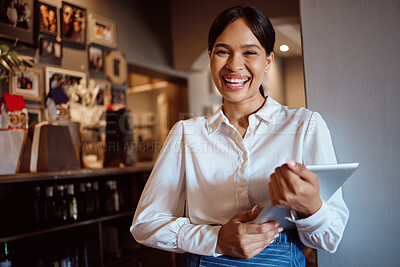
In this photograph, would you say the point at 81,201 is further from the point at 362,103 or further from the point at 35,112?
the point at 362,103

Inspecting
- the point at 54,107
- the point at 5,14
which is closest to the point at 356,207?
the point at 54,107

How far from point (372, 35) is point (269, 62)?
0.98 ft

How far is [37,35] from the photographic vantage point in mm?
2318

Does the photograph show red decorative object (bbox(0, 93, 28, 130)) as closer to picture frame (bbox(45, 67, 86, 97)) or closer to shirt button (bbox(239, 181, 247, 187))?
picture frame (bbox(45, 67, 86, 97))

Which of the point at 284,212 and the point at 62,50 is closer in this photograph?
the point at 284,212

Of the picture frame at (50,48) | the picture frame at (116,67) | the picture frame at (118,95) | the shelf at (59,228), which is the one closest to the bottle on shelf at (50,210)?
the shelf at (59,228)

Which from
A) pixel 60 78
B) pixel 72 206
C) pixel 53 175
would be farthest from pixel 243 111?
pixel 60 78

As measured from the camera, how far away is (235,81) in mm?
948

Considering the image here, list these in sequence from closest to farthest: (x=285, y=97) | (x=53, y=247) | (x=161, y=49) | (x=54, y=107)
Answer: (x=285, y=97) < (x=53, y=247) < (x=54, y=107) < (x=161, y=49)

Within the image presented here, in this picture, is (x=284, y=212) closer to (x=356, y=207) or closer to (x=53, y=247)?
(x=356, y=207)

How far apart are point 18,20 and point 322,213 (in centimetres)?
222

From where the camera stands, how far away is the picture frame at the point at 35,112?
222 centimetres

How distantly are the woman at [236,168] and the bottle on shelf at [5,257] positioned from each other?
108 cm

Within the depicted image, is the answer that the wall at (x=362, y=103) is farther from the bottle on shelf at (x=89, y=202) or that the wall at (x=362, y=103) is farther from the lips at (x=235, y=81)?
the bottle on shelf at (x=89, y=202)
